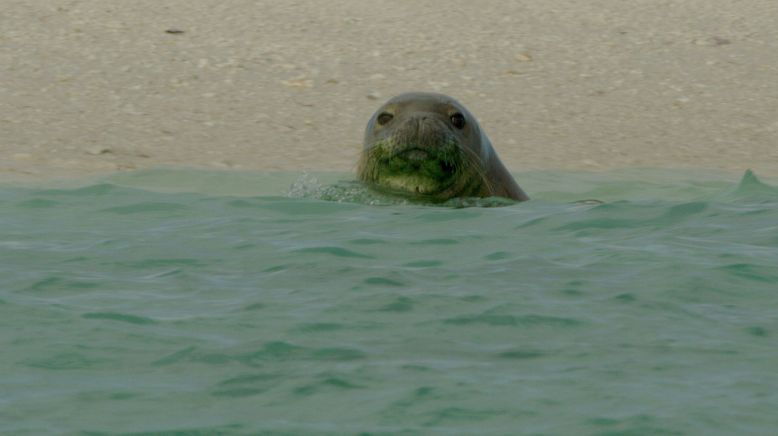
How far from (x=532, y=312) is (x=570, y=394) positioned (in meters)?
1.11

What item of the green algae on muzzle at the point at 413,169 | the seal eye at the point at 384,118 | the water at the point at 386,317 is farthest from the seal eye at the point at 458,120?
the water at the point at 386,317

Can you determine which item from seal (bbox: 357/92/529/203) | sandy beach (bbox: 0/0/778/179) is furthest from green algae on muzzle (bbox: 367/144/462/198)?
sandy beach (bbox: 0/0/778/179)

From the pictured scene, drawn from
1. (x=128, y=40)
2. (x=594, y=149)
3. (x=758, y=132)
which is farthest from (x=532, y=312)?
(x=128, y=40)

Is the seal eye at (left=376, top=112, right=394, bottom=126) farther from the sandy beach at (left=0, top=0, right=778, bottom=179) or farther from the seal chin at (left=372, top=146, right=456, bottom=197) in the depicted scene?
the sandy beach at (left=0, top=0, right=778, bottom=179)

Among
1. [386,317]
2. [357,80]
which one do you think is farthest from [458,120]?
[357,80]

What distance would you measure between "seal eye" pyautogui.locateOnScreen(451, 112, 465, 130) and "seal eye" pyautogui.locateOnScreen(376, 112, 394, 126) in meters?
0.33

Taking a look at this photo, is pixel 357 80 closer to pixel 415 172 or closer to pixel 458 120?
pixel 458 120

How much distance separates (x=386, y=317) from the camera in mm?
5359

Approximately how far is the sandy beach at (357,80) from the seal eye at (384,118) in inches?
107

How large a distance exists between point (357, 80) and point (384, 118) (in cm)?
469

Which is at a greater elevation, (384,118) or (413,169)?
(384,118)

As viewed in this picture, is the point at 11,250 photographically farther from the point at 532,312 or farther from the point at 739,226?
the point at 739,226

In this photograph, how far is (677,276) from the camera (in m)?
6.08

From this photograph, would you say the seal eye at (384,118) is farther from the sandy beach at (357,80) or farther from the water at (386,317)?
the sandy beach at (357,80)
